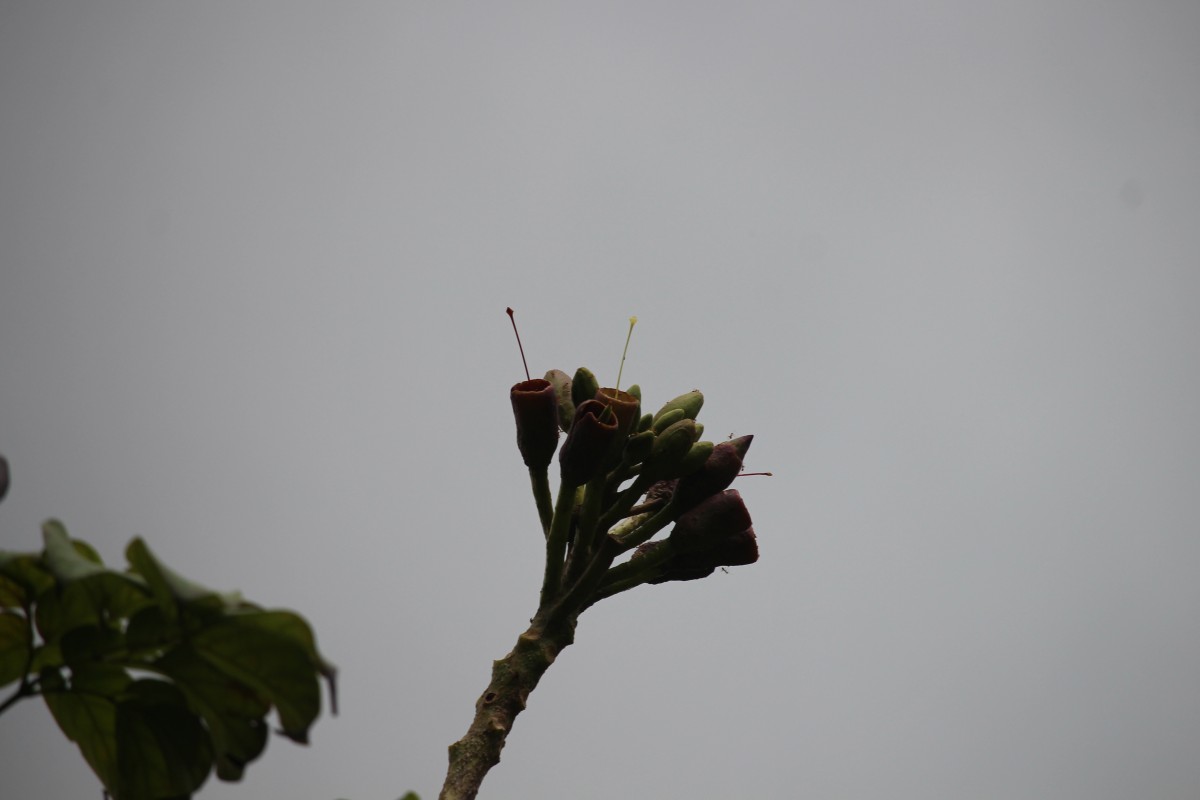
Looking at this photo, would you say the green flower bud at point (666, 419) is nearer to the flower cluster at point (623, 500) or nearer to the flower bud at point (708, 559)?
the flower cluster at point (623, 500)

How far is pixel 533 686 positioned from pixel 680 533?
33cm

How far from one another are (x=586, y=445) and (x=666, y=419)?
0.24 meters

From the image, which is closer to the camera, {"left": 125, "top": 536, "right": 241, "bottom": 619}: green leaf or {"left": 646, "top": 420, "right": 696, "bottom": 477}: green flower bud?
{"left": 125, "top": 536, "right": 241, "bottom": 619}: green leaf

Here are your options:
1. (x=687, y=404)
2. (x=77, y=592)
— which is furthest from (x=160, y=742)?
(x=687, y=404)

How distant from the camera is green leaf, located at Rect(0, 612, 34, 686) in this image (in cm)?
83

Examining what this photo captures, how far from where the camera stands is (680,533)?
60.5 inches

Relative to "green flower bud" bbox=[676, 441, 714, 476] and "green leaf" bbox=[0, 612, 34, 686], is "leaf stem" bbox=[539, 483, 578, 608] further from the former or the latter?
"green leaf" bbox=[0, 612, 34, 686]

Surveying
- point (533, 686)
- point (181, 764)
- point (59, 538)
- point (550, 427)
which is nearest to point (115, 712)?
point (181, 764)

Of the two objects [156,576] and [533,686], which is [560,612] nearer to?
[533,686]

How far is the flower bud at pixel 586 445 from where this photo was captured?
1.44 meters

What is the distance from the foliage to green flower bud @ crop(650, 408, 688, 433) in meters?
0.93

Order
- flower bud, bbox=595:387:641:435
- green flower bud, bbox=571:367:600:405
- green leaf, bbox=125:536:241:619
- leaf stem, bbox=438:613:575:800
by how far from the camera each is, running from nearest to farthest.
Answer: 1. green leaf, bbox=125:536:241:619
2. leaf stem, bbox=438:613:575:800
3. flower bud, bbox=595:387:641:435
4. green flower bud, bbox=571:367:600:405

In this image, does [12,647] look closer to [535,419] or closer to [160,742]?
[160,742]

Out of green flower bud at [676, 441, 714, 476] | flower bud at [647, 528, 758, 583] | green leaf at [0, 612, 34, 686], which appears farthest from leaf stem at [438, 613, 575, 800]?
green leaf at [0, 612, 34, 686]
